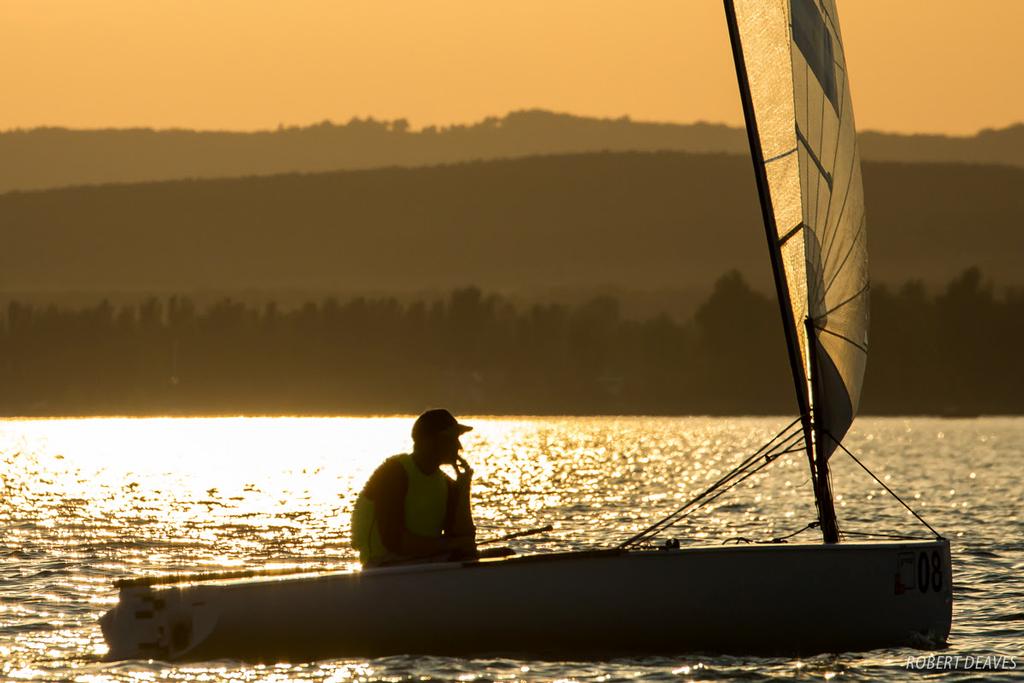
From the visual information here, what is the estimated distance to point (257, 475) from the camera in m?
79.5

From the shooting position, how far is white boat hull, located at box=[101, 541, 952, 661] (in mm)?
16578

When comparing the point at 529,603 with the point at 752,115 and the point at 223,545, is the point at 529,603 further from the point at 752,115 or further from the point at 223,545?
the point at 223,545

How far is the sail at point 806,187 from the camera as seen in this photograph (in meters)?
18.6

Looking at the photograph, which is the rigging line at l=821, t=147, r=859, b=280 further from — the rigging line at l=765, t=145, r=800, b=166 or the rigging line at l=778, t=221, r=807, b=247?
the rigging line at l=765, t=145, r=800, b=166

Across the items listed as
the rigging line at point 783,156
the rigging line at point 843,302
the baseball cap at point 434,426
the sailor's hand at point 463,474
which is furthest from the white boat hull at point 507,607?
the rigging line at point 783,156

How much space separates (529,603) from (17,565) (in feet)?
47.8

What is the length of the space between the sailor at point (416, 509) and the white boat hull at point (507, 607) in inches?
20.7

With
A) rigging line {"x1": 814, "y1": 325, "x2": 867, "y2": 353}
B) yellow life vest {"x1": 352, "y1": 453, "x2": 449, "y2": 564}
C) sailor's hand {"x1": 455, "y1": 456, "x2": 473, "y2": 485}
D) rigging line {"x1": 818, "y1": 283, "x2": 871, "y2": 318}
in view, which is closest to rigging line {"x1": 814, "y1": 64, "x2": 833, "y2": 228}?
rigging line {"x1": 818, "y1": 283, "x2": 871, "y2": 318}

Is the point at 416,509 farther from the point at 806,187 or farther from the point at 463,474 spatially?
the point at 806,187

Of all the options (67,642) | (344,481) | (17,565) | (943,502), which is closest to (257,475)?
(344,481)

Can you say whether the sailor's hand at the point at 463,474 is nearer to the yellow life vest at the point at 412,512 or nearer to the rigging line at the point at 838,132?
the yellow life vest at the point at 412,512

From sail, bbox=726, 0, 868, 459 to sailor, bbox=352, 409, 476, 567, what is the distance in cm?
395

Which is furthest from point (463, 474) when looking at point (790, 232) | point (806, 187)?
point (806, 187)

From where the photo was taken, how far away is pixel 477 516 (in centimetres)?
4469
